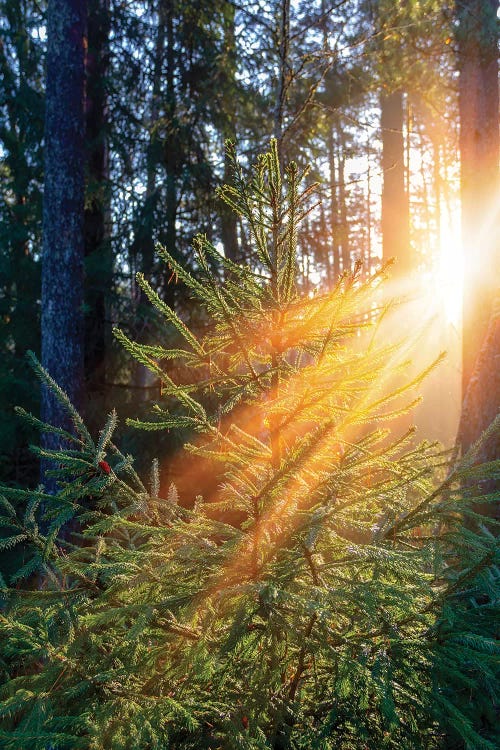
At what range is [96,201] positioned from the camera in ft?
32.4

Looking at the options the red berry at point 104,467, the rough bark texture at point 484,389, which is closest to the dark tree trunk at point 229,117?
the rough bark texture at point 484,389

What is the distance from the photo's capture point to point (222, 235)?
10.0 meters

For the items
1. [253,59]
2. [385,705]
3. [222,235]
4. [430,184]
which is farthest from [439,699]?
[430,184]

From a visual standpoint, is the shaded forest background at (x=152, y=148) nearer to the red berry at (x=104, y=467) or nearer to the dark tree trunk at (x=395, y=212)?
the dark tree trunk at (x=395, y=212)

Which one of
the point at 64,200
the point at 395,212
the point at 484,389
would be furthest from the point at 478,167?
the point at 64,200

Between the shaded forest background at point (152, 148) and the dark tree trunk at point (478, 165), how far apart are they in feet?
0.06

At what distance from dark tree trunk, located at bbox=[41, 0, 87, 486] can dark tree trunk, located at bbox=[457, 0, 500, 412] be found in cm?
514

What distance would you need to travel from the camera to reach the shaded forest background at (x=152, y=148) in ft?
22.7

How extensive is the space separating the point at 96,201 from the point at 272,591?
31.3ft

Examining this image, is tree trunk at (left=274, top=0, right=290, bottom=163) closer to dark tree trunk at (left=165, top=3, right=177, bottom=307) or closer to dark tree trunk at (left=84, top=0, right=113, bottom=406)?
dark tree trunk at (left=165, top=3, right=177, bottom=307)

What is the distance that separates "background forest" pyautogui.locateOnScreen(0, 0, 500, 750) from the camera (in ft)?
6.21

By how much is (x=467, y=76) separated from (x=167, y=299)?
5302 mm

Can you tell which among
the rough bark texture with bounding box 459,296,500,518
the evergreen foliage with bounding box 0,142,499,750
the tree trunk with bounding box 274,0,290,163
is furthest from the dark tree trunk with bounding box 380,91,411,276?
the evergreen foliage with bounding box 0,142,499,750

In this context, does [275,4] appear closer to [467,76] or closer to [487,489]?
[467,76]
